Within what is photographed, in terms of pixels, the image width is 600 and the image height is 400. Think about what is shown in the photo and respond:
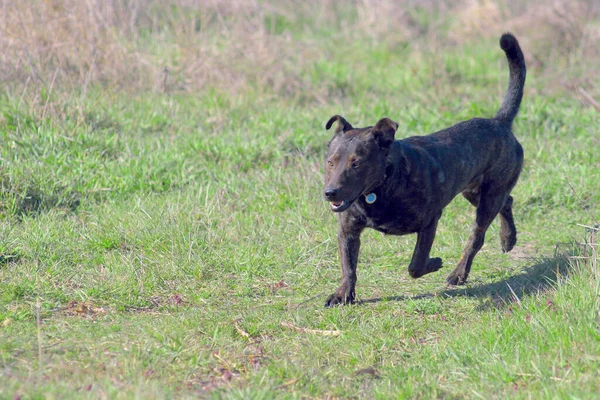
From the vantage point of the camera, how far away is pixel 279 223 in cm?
635

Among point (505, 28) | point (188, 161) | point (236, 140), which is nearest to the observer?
point (188, 161)

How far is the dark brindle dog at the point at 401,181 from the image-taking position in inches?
188

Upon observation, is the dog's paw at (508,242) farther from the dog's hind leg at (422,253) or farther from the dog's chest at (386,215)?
the dog's chest at (386,215)

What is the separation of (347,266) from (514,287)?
126cm

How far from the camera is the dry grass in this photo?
839 centimetres

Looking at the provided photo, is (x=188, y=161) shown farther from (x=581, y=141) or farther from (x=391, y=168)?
(x=581, y=141)

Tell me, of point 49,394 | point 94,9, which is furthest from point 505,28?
point 49,394

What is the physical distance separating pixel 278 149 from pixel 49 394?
472 centimetres

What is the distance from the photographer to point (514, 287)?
17.6 feet

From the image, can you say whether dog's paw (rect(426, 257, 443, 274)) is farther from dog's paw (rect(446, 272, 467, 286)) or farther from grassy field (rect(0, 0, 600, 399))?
dog's paw (rect(446, 272, 467, 286))

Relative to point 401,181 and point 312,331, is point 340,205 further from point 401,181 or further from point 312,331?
point 312,331

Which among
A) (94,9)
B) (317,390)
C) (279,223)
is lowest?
(279,223)

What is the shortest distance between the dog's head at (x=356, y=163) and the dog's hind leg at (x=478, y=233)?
1139 mm

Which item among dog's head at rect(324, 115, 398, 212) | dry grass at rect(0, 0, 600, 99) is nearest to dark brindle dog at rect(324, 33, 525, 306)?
dog's head at rect(324, 115, 398, 212)
